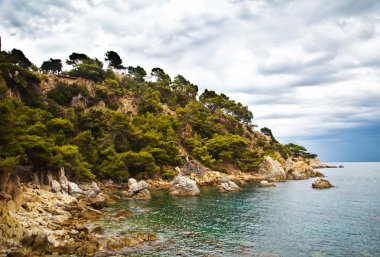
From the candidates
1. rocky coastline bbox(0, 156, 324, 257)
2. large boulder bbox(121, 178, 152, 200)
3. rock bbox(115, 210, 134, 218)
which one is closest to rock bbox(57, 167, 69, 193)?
rocky coastline bbox(0, 156, 324, 257)

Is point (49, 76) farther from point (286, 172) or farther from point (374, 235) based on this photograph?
point (374, 235)

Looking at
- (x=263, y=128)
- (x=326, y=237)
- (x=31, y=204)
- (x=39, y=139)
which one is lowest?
(x=326, y=237)

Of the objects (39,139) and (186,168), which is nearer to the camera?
(39,139)

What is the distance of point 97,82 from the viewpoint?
98562 millimetres

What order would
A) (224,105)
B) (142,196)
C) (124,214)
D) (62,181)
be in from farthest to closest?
(224,105), (142,196), (62,181), (124,214)

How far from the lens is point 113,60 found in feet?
377

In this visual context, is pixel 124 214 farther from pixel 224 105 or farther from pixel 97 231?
pixel 224 105

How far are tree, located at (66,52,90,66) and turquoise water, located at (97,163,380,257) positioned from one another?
67.7 meters

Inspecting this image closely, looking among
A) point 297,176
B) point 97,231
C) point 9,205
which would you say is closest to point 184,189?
point 97,231

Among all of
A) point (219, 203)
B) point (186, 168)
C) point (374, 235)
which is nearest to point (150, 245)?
point (374, 235)

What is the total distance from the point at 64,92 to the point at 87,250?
70.4m

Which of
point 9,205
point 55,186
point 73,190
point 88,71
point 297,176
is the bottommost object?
point 297,176

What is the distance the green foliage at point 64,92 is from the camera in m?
81.9

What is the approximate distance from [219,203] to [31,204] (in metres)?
27.4
